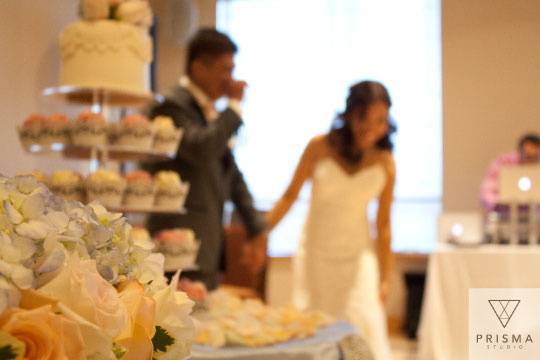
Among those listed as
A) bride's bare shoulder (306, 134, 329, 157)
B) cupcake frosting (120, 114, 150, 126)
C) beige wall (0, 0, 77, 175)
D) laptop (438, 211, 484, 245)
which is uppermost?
beige wall (0, 0, 77, 175)

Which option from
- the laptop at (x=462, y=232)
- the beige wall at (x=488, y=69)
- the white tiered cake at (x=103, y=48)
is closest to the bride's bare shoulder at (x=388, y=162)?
the laptop at (x=462, y=232)

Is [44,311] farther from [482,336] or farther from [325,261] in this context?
[325,261]

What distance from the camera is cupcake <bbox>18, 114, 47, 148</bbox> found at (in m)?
1.67

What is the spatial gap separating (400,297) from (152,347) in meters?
4.60

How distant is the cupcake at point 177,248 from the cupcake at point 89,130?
0.24 meters

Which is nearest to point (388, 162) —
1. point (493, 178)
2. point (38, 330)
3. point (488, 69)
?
point (493, 178)

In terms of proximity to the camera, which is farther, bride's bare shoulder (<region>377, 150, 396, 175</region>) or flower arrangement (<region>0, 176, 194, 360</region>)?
bride's bare shoulder (<region>377, 150, 396, 175</region>)

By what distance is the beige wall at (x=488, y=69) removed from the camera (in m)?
0.63

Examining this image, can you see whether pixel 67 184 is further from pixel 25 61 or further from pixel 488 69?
pixel 488 69

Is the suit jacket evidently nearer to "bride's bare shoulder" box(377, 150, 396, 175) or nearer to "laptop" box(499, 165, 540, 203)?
"bride's bare shoulder" box(377, 150, 396, 175)

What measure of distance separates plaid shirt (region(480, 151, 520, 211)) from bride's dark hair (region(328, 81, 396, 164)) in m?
0.24

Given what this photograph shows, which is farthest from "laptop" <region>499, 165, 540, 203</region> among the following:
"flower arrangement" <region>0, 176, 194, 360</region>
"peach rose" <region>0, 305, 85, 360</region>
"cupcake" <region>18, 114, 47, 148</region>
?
"peach rose" <region>0, 305, 85, 360</region>

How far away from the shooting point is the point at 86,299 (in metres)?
0.39

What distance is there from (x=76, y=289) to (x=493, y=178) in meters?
1.09
